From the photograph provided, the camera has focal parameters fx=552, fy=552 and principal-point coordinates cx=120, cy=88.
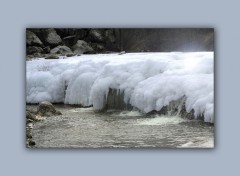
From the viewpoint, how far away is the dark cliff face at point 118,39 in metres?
4.48

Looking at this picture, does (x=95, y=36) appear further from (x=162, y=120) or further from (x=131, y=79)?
(x=162, y=120)

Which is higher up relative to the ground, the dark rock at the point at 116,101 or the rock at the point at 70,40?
the rock at the point at 70,40

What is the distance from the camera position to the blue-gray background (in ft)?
14.7

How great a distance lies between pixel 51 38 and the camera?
4.60m

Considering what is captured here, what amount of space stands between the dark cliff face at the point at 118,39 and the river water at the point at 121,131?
1.75 ft

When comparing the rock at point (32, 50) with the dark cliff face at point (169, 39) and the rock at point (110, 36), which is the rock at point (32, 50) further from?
the dark cliff face at point (169, 39)

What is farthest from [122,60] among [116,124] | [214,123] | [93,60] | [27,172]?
[27,172]

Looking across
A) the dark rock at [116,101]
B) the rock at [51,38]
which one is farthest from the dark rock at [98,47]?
the dark rock at [116,101]

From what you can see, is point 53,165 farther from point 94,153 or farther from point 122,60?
point 122,60

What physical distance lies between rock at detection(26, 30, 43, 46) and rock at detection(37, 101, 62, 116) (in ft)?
1.65

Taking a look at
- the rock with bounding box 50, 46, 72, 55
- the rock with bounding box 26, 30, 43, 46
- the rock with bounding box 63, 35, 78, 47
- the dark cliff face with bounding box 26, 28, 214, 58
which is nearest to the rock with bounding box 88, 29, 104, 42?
the dark cliff face with bounding box 26, 28, 214, 58

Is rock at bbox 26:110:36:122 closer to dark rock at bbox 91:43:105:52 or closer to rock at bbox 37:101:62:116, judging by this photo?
rock at bbox 37:101:62:116
